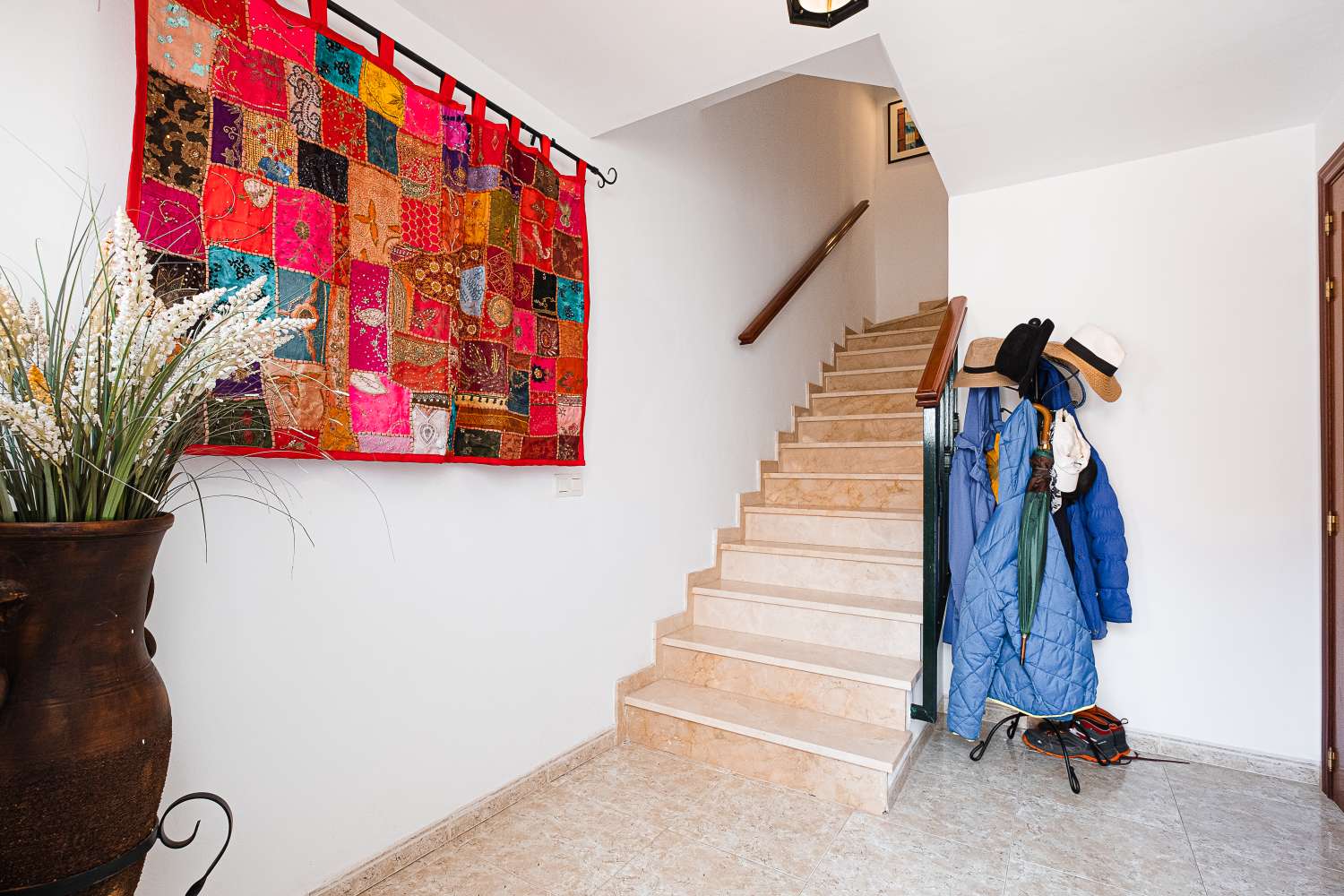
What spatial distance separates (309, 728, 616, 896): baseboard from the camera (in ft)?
5.33

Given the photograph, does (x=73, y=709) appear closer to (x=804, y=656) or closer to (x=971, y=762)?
(x=804, y=656)

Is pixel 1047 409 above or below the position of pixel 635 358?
below

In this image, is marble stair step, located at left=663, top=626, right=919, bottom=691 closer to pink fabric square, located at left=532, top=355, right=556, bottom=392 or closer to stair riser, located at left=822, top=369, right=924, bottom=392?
pink fabric square, located at left=532, top=355, right=556, bottom=392

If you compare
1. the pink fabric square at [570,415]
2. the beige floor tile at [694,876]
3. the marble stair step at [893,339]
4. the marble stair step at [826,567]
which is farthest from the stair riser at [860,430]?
the beige floor tile at [694,876]

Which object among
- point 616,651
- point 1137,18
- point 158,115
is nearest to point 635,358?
point 616,651

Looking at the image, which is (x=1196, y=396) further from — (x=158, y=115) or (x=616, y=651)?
(x=158, y=115)

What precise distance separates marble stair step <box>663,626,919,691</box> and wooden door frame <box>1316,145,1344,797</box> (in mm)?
1272

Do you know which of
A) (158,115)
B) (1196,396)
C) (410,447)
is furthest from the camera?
(1196,396)

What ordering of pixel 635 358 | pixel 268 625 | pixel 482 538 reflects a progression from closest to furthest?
pixel 268 625 < pixel 482 538 < pixel 635 358

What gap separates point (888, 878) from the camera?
5.56 feet

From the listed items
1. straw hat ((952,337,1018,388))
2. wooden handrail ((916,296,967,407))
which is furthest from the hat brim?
wooden handrail ((916,296,967,407))

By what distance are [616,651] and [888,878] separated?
45.1 inches

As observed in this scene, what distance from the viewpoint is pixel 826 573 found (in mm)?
2850

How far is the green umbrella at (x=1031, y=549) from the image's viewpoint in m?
2.15
